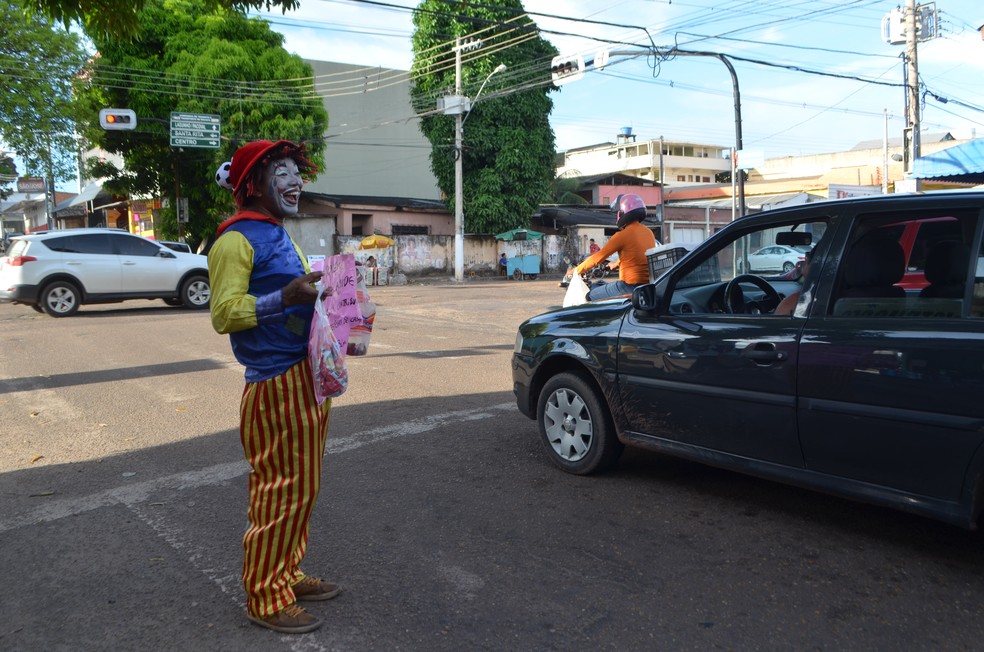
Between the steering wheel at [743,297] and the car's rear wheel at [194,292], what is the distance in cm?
1447

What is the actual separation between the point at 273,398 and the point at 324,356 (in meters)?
0.26

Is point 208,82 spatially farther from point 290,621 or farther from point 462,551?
point 290,621

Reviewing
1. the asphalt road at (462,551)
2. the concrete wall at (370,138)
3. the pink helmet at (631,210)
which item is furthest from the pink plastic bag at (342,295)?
the concrete wall at (370,138)

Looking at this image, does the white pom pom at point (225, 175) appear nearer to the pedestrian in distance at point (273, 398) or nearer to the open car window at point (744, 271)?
the pedestrian in distance at point (273, 398)

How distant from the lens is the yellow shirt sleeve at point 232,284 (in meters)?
2.90

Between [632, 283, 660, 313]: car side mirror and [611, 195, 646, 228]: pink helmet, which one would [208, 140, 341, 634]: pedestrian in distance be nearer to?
[632, 283, 660, 313]: car side mirror

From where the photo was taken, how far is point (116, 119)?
2291cm

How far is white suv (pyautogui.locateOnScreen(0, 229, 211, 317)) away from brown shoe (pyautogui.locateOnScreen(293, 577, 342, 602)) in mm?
14060

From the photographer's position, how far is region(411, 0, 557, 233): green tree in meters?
34.6

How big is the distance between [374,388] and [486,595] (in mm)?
5048

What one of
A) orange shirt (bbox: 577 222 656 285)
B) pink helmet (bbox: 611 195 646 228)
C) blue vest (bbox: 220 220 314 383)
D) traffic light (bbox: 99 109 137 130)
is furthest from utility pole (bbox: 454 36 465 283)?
blue vest (bbox: 220 220 314 383)

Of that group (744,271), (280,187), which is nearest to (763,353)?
(744,271)

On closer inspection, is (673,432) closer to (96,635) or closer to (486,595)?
(486,595)

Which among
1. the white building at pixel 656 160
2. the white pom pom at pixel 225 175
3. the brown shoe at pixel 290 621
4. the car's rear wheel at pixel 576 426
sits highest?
the white building at pixel 656 160
